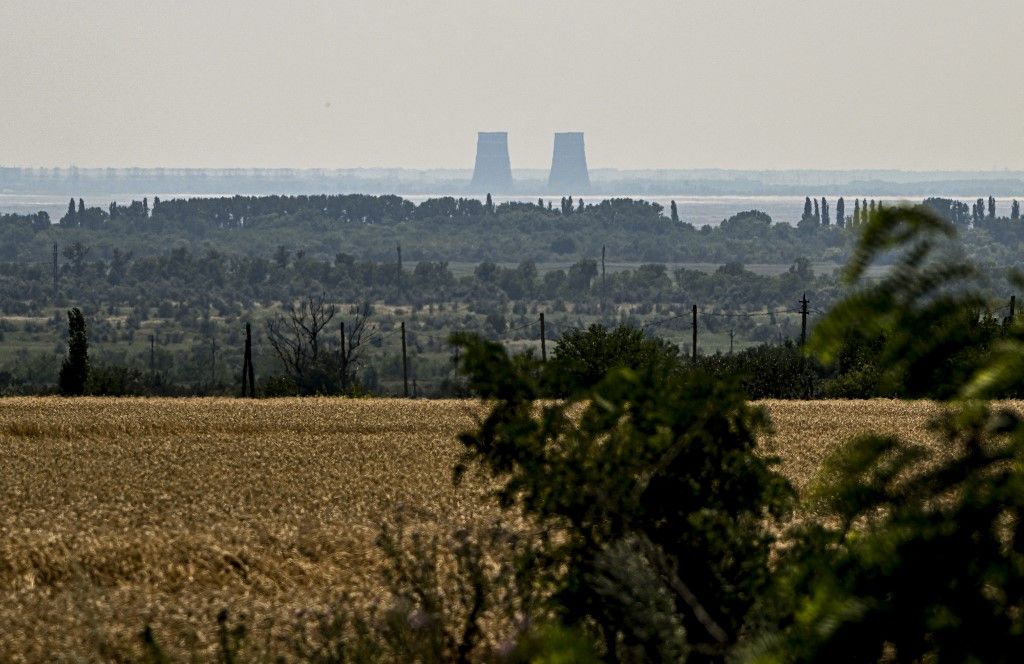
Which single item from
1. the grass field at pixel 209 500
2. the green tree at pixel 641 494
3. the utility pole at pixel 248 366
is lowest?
the utility pole at pixel 248 366

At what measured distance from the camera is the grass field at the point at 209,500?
900 cm

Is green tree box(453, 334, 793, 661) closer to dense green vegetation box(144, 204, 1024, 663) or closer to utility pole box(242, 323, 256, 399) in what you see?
dense green vegetation box(144, 204, 1024, 663)

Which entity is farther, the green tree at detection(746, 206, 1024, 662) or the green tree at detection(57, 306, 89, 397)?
the green tree at detection(57, 306, 89, 397)

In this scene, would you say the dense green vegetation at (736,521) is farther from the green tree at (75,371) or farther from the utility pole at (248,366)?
the utility pole at (248,366)

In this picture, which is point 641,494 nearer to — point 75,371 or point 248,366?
point 75,371

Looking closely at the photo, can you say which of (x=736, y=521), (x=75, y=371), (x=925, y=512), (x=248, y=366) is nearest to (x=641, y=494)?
(x=736, y=521)

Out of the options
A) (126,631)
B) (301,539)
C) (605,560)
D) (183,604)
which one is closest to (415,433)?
(301,539)

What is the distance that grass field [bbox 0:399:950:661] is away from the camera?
9000 millimetres

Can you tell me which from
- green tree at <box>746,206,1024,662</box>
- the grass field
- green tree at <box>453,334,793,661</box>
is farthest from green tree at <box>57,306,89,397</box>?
green tree at <box>746,206,1024,662</box>

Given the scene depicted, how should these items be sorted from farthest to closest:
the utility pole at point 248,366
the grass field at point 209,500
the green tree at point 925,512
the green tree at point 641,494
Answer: the utility pole at point 248,366 → the grass field at point 209,500 → the green tree at point 641,494 → the green tree at point 925,512

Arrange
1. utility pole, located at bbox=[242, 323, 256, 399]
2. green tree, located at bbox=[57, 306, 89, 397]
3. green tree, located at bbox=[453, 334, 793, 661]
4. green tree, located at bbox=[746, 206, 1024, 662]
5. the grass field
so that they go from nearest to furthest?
green tree, located at bbox=[746, 206, 1024, 662] < green tree, located at bbox=[453, 334, 793, 661] < the grass field < green tree, located at bbox=[57, 306, 89, 397] < utility pole, located at bbox=[242, 323, 256, 399]

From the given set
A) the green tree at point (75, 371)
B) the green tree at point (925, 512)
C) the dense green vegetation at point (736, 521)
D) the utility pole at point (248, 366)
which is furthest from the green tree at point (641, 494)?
the utility pole at point (248, 366)

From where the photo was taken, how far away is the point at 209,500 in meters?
16.7

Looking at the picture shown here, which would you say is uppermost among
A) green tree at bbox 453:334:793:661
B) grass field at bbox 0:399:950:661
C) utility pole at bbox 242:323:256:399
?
green tree at bbox 453:334:793:661
